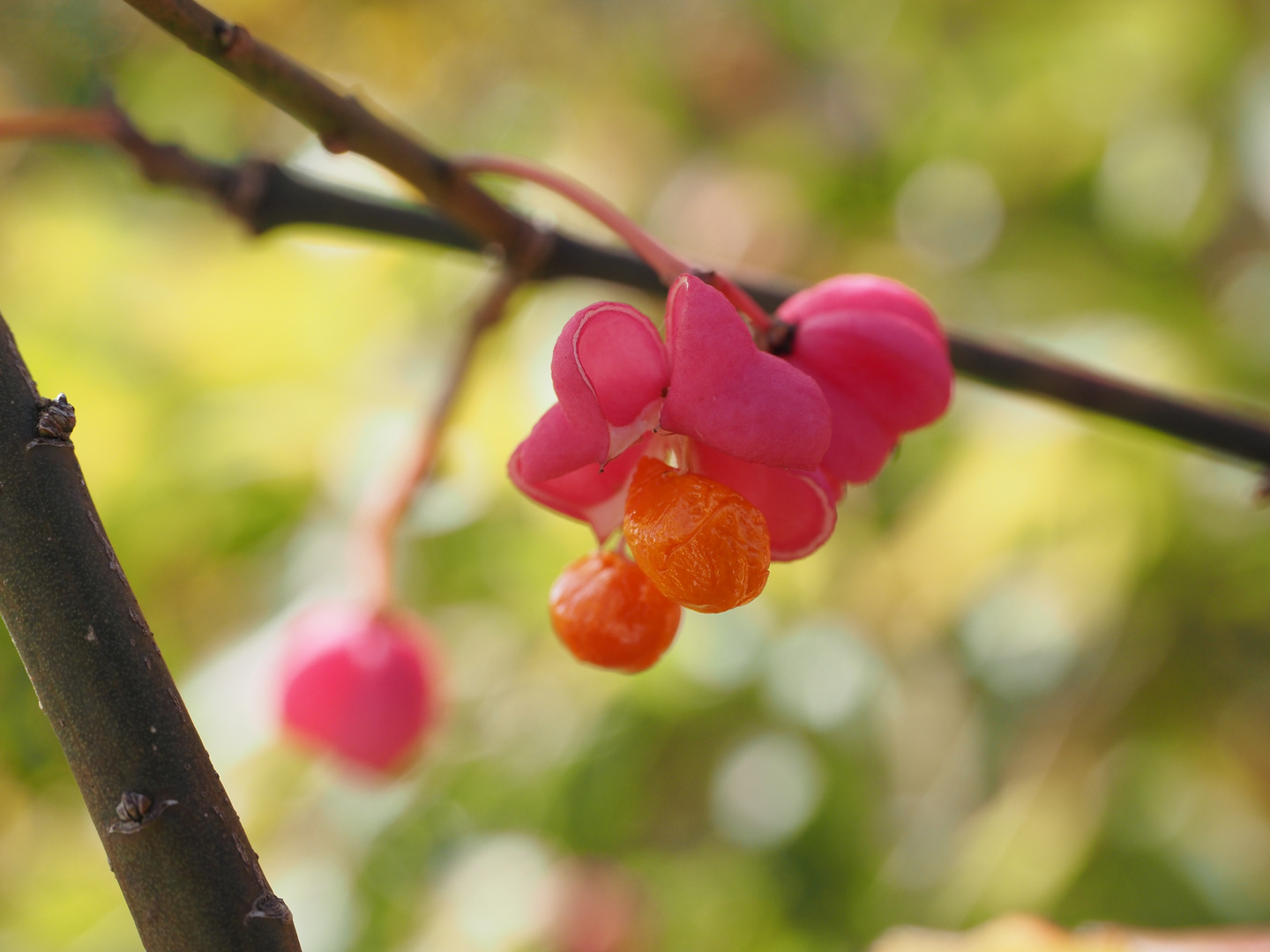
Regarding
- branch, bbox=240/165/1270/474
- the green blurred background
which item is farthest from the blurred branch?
the green blurred background

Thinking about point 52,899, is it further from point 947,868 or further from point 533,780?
point 947,868

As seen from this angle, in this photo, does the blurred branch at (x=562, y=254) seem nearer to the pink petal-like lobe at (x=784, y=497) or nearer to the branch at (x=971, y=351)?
the branch at (x=971, y=351)

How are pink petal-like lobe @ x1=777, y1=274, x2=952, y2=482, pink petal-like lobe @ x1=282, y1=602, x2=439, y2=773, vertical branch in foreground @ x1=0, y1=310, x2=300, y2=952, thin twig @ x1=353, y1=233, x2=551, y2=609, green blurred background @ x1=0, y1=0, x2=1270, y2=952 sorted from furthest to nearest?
green blurred background @ x1=0, y1=0, x2=1270, y2=952 < pink petal-like lobe @ x1=282, y1=602, x2=439, y2=773 < thin twig @ x1=353, y1=233, x2=551, y2=609 < pink petal-like lobe @ x1=777, y1=274, x2=952, y2=482 < vertical branch in foreground @ x1=0, y1=310, x2=300, y2=952

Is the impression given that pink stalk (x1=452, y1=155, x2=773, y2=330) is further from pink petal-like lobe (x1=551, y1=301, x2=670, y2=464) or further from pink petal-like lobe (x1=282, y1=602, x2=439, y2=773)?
pink petal-like lobe (x1=282, y1=602, x2=439, y2=773)

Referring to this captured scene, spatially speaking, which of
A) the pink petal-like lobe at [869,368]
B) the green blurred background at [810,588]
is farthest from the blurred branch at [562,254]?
the green blurred background at [810,588]

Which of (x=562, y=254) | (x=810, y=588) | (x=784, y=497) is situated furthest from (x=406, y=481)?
(x=810, y=588)

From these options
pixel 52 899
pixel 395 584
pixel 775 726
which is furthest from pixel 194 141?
pixel 775 726
